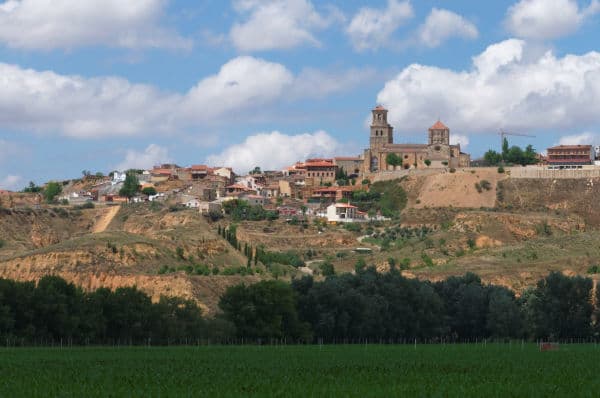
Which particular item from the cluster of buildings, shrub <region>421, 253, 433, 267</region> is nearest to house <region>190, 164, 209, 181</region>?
the cluster of buildings

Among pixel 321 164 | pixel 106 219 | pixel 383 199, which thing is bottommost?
pixel 106 219

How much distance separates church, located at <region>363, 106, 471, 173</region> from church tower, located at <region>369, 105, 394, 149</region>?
1.84 m

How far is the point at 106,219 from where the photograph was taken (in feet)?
459

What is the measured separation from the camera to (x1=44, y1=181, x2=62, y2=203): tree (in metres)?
165

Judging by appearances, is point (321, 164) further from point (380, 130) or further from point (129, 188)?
point (129, 188)

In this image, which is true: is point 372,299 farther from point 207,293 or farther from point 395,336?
point 207,293

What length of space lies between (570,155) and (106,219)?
219 ft

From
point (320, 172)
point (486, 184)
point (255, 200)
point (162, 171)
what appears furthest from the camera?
point (162, 171)

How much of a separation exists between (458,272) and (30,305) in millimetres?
46837

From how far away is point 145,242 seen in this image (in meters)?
104

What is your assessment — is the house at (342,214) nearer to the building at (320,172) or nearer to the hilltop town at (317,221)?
the hilltop town at (317,221)

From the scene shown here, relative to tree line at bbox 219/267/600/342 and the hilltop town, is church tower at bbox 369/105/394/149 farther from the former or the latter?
tree line at bbox 219/267/600/342

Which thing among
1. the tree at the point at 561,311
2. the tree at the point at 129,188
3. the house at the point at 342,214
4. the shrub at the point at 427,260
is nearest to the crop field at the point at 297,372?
the tree at the point at 561,311

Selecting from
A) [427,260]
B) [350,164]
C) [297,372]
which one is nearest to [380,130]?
[350,164]
